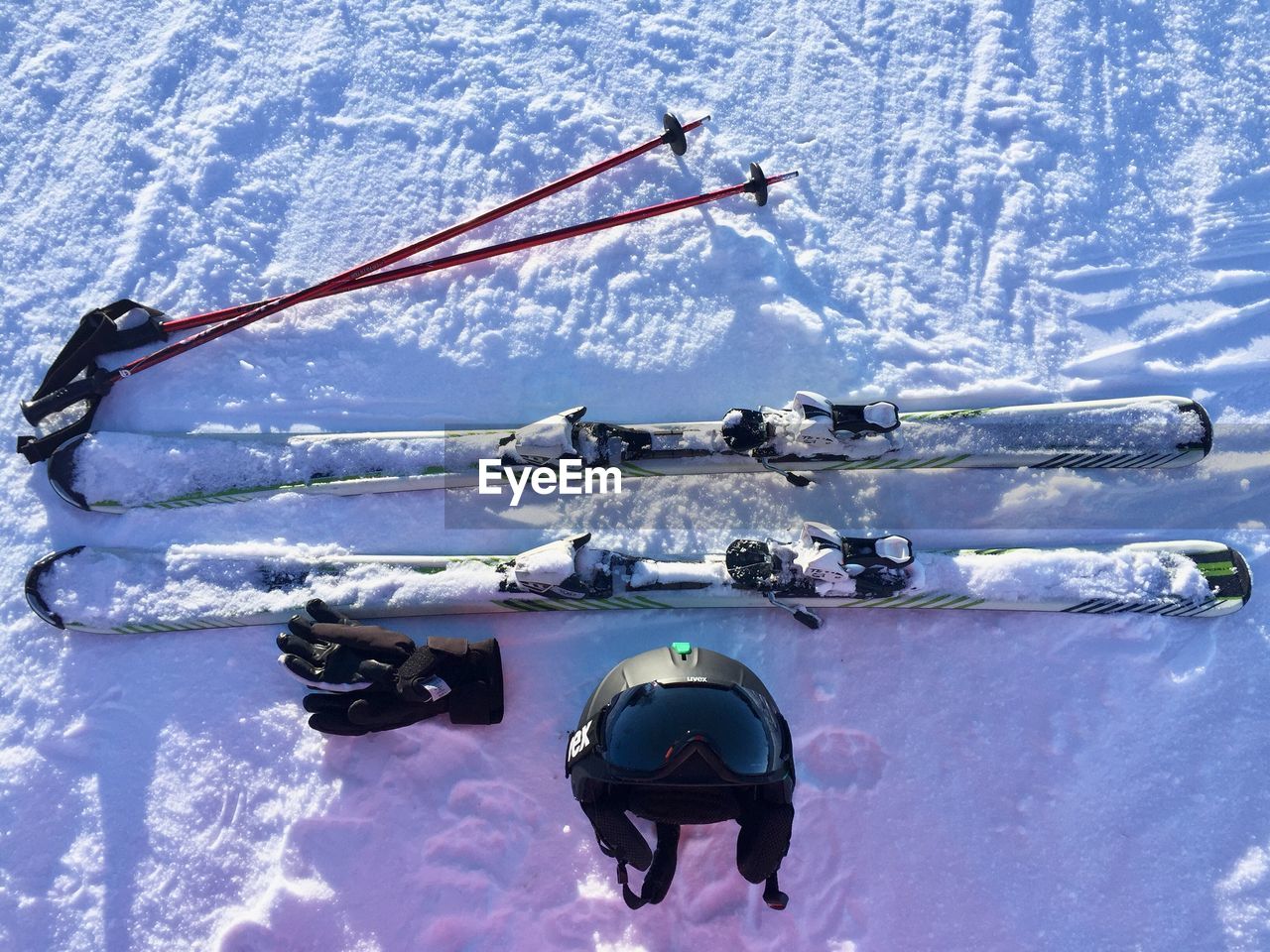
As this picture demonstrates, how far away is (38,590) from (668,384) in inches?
112

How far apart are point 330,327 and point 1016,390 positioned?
3150 millimetres

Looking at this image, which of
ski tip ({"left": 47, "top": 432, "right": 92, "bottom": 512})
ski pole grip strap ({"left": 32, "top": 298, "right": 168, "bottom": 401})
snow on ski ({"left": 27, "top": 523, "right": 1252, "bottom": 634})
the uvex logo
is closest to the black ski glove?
snow on ski ({"left": 27, "top": 523, "right": 1252, "bottom": 634})

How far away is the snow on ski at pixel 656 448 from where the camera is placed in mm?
3562

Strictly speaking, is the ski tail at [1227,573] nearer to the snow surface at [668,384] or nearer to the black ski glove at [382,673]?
the snow surface at [668,384]

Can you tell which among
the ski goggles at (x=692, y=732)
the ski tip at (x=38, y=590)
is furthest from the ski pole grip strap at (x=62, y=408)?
the ski goggles at (x=692, y=732)

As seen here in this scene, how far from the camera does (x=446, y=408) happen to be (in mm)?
3945

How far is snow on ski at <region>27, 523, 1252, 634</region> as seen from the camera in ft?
11.4

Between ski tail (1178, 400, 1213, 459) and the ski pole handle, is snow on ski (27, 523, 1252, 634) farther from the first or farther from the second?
the ski pole handle

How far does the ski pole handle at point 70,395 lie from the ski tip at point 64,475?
0.19m

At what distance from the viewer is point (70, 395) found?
382cm

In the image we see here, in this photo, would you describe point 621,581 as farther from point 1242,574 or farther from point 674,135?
point 1242,574

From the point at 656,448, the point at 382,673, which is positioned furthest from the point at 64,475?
the point at 656,448

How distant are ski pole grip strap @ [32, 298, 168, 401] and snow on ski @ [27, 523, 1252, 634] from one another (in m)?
0.80

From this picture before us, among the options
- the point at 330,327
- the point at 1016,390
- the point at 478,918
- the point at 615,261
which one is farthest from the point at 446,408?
the point at 1016,390
